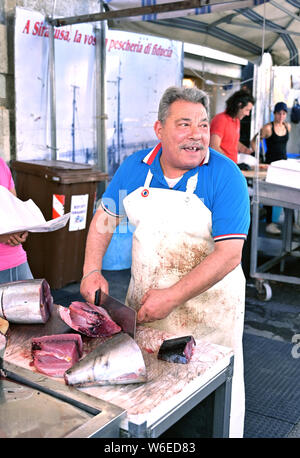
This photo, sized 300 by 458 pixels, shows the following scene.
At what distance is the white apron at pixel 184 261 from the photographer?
2.39 m

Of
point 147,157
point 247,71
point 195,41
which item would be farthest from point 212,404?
point 247,71

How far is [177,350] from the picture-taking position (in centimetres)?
184

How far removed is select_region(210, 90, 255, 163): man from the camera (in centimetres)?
685

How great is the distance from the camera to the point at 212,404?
1951 millimetres

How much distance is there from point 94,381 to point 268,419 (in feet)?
6.86

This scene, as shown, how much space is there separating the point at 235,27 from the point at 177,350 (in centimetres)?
726

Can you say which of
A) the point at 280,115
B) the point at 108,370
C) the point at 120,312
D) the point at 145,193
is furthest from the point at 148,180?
the point at 280,115

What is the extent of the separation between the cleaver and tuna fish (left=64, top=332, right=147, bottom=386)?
0.85 feet

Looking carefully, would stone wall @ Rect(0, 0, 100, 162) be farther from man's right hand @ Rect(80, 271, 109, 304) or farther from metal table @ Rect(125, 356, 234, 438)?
metal table @ Rect(125, 356, 234, 438)

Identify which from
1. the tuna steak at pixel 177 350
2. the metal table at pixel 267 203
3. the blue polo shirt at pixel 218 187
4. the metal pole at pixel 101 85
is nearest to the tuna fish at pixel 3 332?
the tuna steak at pixel 177 350

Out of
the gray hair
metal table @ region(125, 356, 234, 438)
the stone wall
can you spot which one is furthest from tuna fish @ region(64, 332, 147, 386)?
the stone wall

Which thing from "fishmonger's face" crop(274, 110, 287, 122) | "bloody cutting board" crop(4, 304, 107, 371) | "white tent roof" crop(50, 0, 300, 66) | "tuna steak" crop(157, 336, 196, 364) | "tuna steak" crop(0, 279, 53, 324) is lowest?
"bloody cutting board" crop(4, 304, 107, 371)

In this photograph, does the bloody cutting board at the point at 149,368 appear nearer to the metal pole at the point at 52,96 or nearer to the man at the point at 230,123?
the metal pole at the point at 52,96

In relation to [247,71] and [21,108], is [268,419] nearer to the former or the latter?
[21,108]
